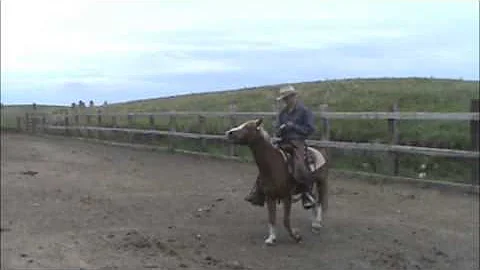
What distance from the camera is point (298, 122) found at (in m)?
8.07

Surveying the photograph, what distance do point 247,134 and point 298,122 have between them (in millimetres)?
686

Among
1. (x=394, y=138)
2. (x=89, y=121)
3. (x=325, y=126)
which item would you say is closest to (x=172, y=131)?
(x=325, y=126)

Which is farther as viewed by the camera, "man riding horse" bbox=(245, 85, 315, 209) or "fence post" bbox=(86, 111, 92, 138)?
"fence post" bbox=(86, 111, 92, 138)

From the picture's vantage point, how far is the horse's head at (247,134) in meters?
7.63

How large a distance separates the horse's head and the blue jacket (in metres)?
0.37

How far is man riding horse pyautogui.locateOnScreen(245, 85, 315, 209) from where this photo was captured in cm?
799

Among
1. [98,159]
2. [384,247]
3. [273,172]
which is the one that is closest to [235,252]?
[273,172]

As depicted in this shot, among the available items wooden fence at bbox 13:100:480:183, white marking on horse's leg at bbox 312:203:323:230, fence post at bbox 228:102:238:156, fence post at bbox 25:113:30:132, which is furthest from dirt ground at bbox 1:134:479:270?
fence post at bbox 25:113:30:132

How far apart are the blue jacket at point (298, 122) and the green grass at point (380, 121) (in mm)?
5056

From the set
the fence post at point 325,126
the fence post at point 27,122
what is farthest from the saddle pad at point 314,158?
the fence post at point 27,122

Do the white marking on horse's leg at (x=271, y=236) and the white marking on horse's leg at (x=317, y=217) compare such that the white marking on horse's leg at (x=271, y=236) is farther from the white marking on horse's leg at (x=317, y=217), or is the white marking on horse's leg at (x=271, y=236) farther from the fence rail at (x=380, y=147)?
the fence rail at (x=380, y=147)

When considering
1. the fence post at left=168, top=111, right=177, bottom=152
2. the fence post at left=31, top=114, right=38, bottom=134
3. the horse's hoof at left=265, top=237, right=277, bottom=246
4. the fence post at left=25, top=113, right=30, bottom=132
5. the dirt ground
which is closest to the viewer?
the dirt ground

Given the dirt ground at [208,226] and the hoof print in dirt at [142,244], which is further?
Result: the hoof print in dirt at [142,244]

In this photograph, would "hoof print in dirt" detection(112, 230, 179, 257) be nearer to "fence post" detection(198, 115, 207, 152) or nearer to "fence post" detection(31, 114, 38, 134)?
"fence post" detection(198, 115, 207, 152)
